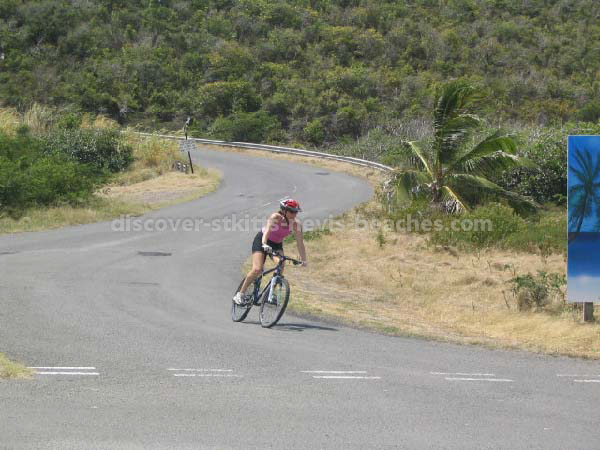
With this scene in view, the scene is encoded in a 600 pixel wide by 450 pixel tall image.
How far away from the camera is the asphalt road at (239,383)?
23.3 feet

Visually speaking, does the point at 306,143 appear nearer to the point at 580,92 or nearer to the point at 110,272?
the point at 580,92

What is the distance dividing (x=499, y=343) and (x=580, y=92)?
5424cm

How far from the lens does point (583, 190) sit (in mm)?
12680

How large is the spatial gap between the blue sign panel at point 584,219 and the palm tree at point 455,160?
11.2m

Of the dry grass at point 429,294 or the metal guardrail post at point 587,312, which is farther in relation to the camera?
the metal guardrail post at point 587,312

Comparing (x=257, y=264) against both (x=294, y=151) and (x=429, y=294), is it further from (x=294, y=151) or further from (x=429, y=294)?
(x=294, y=151)

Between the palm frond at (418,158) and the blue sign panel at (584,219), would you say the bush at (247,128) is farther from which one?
the blue sign panel at (584,219)

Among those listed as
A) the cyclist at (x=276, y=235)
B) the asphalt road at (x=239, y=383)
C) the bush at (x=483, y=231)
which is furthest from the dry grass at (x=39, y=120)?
the cyclist at (x=276, y=235)

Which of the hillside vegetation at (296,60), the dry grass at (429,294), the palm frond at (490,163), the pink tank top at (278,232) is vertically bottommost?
the dry grass at (429,294)

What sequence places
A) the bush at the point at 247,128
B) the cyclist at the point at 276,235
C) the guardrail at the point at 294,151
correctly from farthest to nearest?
the bush at the point at 247,128 < the guardrail at the point at 294,151 < the cyclist at the point at 276,235

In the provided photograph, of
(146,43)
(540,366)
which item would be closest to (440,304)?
(540,366)

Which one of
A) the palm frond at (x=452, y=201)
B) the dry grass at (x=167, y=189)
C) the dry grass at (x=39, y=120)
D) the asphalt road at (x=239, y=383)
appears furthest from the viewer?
the dry grass at (x=39, y=120)

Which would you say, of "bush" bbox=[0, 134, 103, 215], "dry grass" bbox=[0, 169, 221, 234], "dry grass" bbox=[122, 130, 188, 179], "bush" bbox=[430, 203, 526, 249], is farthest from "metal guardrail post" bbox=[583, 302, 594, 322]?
"dry grass" bbox=[122, 130, 188, 179]

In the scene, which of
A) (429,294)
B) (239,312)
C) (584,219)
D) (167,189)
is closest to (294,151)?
(167,189)
